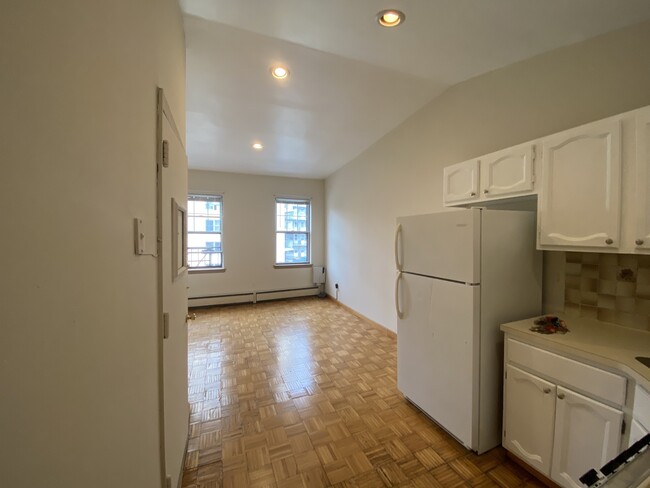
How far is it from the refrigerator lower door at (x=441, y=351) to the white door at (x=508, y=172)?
742mm

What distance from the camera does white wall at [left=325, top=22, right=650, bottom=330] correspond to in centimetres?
166

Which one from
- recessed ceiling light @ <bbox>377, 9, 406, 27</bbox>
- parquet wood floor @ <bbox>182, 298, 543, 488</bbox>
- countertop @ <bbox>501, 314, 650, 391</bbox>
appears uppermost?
recessed ceiling light @ <bbox>377, 9, 406, 27</bbox>

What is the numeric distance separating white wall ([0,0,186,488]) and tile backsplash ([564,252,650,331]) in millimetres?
2537

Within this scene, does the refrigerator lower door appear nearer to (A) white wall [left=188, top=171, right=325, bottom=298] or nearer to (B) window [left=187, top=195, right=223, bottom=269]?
(A) white wall [left=188, top=171, right=325, bottom=298]

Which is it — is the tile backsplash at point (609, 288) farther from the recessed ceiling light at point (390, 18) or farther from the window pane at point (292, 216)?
the window pane at point (292, 216)

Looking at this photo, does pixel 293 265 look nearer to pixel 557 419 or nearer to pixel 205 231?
pixel 205 231

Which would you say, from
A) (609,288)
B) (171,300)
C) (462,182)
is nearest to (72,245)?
(171,300)

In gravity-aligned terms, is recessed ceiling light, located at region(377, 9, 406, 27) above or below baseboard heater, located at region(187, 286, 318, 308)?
above

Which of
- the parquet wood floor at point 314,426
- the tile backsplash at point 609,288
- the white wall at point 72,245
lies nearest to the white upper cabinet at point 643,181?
the tile backsplash at point 609,288

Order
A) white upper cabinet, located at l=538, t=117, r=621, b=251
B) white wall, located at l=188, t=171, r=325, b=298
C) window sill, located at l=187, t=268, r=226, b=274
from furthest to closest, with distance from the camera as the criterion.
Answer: white wall, located at l=188, t=171, r=325, b=298
window sill, located at l=187, t=268, r=226, b=274
white upper cabinet, located at l=538, t=117, r=621, b=251

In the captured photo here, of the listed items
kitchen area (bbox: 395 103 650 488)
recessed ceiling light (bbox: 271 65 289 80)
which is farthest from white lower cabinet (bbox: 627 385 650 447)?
recessed ceiling light (bbox: 271 65 289 80)

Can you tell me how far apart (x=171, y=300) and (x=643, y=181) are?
94.8 inches

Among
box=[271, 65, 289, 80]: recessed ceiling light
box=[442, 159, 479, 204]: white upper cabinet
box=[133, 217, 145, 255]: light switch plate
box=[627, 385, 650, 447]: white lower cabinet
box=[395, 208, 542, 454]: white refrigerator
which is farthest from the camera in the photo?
box=[271, 65, 289, 80]: recessed ceiling light

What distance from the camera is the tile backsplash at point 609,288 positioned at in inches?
61.7
